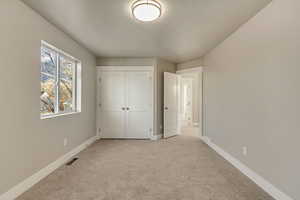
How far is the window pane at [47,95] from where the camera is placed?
2648 millimetres

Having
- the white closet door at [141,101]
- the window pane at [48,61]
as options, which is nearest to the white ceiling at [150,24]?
the window pane at [48,61]

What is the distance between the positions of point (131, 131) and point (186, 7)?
11.7 ft

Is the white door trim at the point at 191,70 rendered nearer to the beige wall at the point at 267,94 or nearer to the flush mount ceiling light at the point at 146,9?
the beige wall at the point at 267,94

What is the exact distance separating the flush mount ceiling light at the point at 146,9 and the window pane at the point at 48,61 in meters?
1.62

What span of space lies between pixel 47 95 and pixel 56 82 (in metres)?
0.34

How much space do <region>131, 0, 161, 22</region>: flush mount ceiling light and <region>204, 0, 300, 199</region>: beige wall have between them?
1.38 meters

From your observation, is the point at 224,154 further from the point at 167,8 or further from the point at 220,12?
the point at 167,8

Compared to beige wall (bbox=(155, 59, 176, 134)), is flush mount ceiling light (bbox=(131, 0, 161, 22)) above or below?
above

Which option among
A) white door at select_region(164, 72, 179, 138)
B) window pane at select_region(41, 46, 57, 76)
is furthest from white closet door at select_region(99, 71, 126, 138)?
window pane at select_region(41, 46, 57, 76)

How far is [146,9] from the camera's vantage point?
6.79 ft

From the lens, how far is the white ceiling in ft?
6.88

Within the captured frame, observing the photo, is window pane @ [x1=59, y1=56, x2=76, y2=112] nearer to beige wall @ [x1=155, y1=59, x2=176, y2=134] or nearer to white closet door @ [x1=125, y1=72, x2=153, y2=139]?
white closet door @ [x1=125, y1=72, x2=153, y2=139]

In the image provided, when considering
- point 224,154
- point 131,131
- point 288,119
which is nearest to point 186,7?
point 288,119

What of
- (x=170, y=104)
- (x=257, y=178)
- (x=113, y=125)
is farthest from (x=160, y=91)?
(x=257, y=178)
